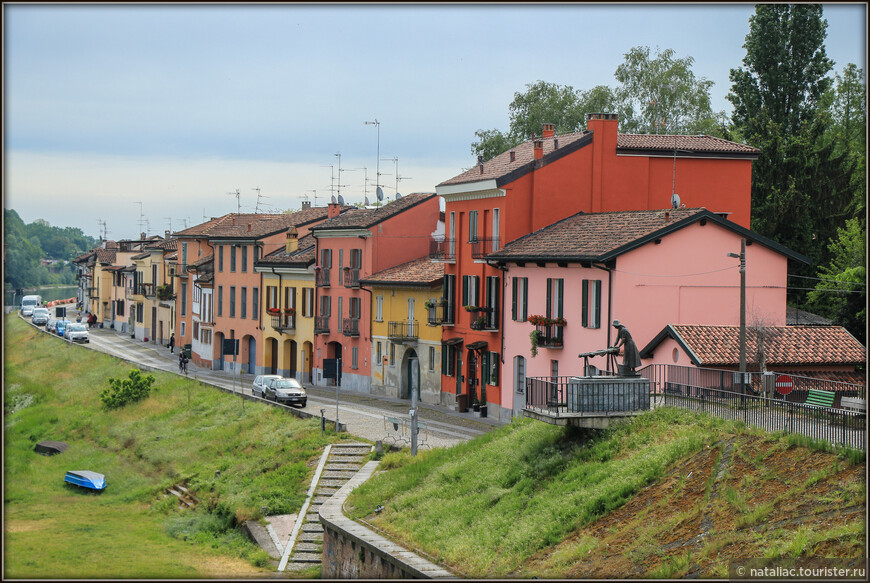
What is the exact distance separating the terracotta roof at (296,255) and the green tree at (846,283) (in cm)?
2816

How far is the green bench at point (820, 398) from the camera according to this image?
22.6 m

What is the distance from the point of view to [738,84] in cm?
5788

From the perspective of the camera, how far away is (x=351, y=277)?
57375 millimetres

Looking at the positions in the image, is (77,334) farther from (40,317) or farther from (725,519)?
Answer: (725,519)

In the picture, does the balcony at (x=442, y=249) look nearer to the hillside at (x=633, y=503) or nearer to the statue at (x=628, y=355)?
the hillside at (x=633, y=503)

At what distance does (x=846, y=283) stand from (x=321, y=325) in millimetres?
28296

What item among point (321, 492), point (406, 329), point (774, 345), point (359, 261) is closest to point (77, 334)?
point (359, 261)

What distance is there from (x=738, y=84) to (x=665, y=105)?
7853 mm

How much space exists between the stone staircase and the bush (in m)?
25.9

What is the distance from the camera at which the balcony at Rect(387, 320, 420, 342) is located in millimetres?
51688

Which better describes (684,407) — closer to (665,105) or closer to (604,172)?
(604,172)

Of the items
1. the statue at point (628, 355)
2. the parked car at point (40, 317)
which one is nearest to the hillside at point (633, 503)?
the statue at point (628, 355)

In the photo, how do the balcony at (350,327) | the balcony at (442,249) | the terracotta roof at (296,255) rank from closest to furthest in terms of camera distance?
1. the balcony at (442,249)
2. the balcony at (350,327)
3. the terracotta roof at (296,255)

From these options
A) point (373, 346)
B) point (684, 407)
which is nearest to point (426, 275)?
point (373, 346)
